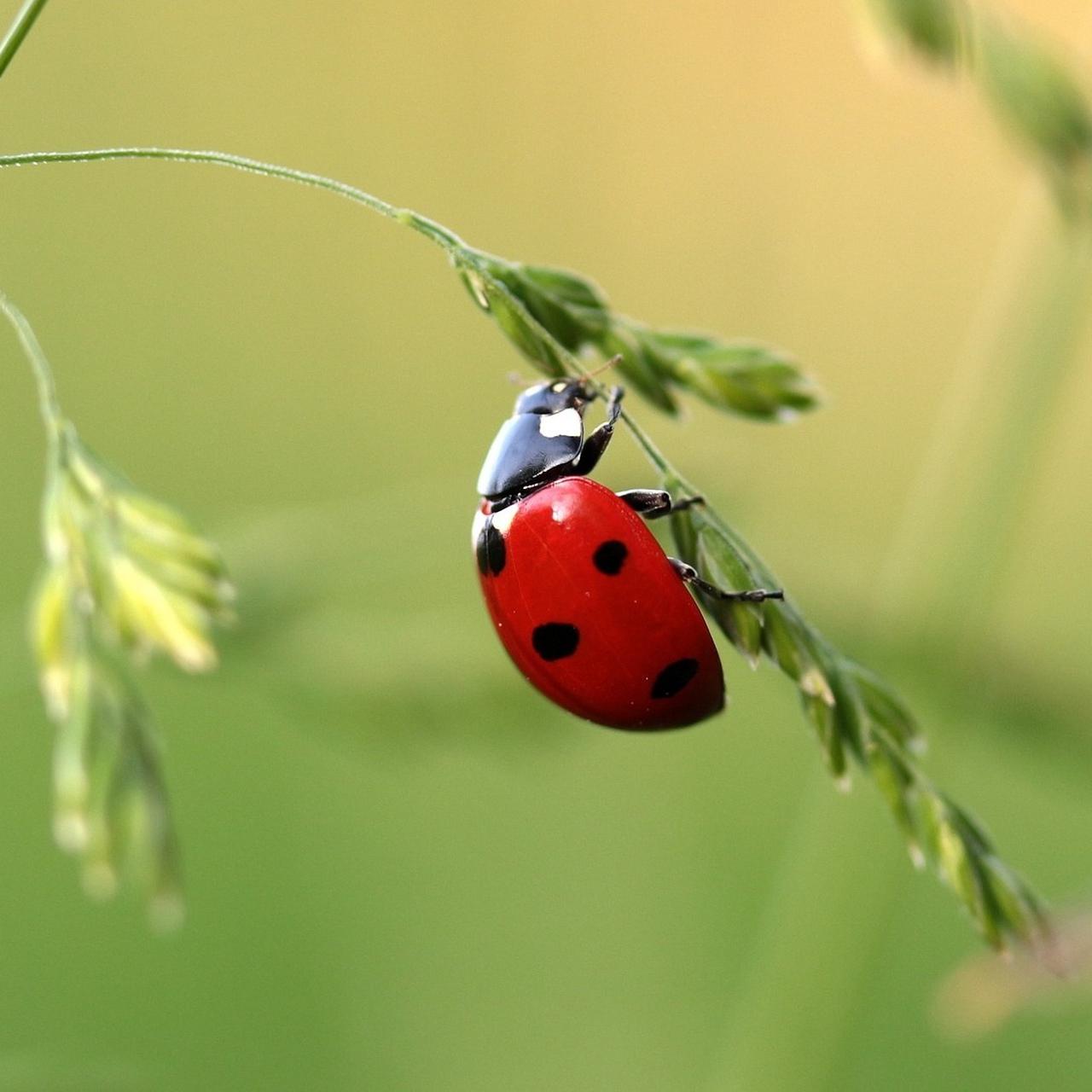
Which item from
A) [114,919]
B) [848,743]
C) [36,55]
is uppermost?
[36,55]

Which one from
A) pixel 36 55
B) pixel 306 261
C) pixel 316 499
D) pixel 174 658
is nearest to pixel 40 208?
pixel 36 55

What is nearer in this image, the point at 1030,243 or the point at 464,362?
the point at 1030,243

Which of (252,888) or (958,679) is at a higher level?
(958,679)

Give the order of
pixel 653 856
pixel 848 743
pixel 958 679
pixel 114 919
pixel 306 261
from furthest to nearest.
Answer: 1. pixel 306 261
2. pixel 653 856
3. pixel 114 919
4. pixel 958 679
5. pixel 848 743

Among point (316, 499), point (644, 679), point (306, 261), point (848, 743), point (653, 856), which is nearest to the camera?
point (848, 743)

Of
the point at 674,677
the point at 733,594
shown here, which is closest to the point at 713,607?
the point at 733,594

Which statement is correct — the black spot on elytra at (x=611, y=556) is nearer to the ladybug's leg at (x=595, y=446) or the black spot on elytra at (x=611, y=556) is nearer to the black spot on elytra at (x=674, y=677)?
the black spot on elytra at (x=674, y=677)

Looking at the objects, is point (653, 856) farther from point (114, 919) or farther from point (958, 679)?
point (958, 679)

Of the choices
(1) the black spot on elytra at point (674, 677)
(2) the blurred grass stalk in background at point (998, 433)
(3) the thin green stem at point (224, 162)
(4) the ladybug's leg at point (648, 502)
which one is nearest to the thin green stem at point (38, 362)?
(3) the thin green stem at point (224, 162)
